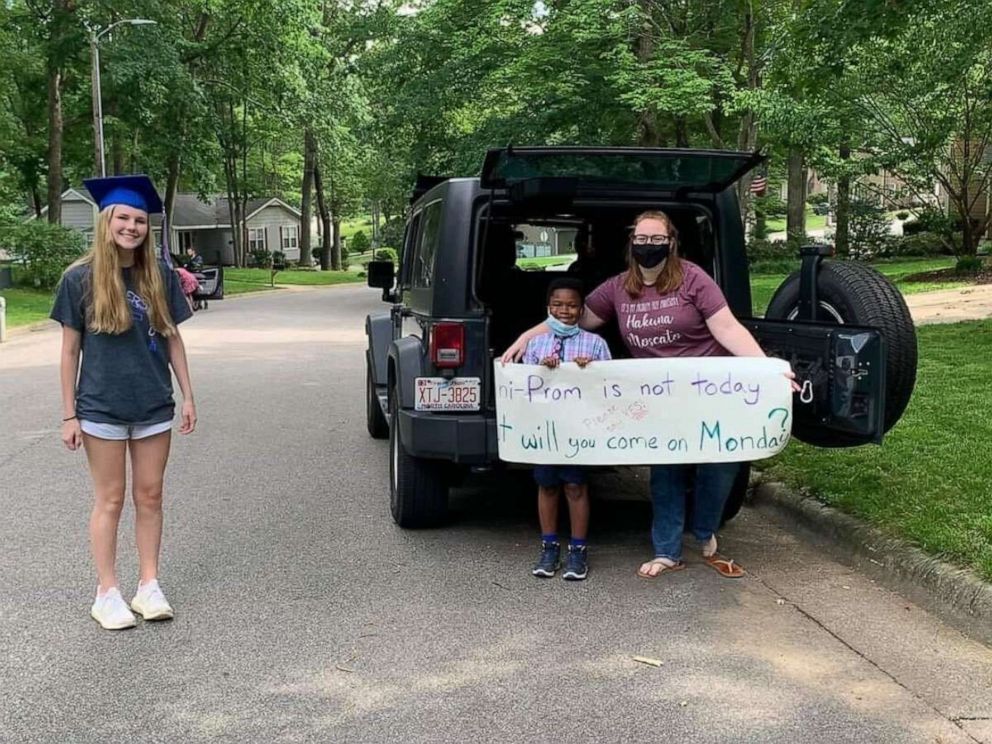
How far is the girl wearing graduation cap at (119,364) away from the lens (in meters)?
3.96

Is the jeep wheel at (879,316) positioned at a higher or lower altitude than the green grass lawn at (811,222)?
lower

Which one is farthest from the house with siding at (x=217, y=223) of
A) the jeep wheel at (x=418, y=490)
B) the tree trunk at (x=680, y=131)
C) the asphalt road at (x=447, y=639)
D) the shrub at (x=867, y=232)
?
the jeep wheel at (x=418, y=490)

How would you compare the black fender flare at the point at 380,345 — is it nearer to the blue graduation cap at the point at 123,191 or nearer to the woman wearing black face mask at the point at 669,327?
the woman wearing black face mask at the point at 669,327

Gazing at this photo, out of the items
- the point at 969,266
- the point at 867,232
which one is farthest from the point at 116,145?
the point at 969,266

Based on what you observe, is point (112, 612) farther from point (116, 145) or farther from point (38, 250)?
point (116, 145)

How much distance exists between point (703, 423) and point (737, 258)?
3.98 feet

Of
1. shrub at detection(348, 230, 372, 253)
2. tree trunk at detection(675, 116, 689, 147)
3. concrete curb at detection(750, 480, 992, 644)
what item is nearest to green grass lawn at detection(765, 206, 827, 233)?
shrub at detection(348, 230, 372, 253)

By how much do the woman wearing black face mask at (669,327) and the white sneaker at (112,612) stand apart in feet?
6.55

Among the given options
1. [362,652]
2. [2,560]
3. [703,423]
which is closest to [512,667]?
[362,652]

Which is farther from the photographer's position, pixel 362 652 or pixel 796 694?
pixel 362 652

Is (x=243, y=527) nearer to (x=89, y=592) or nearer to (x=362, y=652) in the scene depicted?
(x=89, y=592)

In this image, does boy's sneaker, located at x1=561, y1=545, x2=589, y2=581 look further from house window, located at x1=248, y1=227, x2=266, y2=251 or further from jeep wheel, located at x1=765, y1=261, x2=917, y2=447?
house window, located at x1=248, y1=227, x2=266, y2=251

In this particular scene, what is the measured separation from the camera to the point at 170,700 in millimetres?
3445

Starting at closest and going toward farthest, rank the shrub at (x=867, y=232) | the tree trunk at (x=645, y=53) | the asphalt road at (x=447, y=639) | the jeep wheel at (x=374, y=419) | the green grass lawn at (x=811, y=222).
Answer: the asphalt road at (x=447, y=639)
the jeep wheel at (x=374, y=419)
the tree trunk at (x=645, y=53)
the shrub at (x=867, y=232)
the green grass lawn at (x=811, y=222)
